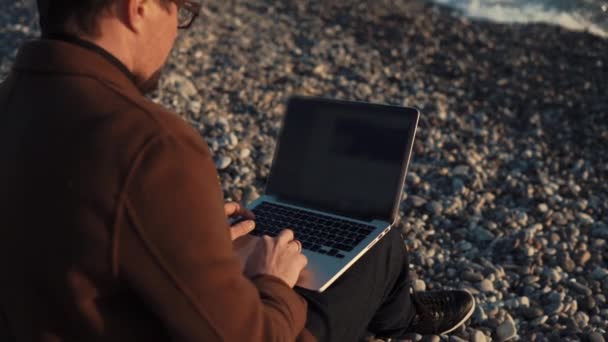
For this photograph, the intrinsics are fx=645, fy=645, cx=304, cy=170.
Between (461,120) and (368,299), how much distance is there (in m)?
6.00

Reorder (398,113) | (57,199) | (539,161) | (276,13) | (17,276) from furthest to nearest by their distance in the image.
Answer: (276,13) < (539,161) < (398,113) < (17,276) < (57,199)

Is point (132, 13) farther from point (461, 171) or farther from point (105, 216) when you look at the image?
point (461, 171)

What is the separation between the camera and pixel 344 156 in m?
3.74

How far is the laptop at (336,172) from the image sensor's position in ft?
11.4

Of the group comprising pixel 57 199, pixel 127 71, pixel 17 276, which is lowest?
pixel 17 276

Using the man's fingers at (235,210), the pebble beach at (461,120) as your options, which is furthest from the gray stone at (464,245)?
the man's fingers at (235,210)

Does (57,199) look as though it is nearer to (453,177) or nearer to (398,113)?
(398,113)

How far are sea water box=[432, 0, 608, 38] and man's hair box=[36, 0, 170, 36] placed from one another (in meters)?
18.7

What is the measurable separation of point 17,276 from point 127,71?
0.68m

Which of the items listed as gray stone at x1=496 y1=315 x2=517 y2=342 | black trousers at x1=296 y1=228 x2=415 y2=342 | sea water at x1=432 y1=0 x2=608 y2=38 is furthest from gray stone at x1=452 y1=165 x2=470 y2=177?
sea water at x1=432 y1=0 x2=608 y2=38

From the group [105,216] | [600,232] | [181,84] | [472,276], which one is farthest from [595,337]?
[181,84]

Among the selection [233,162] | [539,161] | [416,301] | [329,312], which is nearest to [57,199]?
[329,312]

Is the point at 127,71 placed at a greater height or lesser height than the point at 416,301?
greater

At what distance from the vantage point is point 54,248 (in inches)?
68.7
